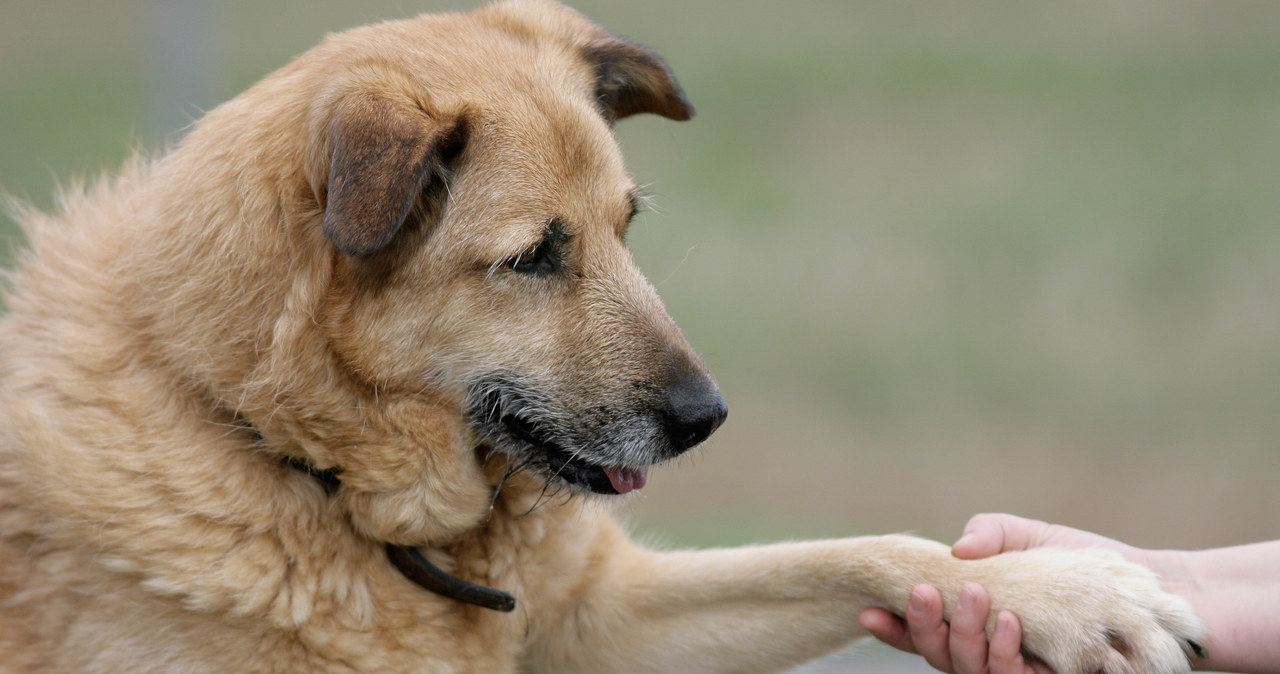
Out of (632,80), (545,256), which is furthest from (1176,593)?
(632,80)

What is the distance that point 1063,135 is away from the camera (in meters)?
11.5

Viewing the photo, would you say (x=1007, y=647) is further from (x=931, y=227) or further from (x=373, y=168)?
(x=931, y=227)

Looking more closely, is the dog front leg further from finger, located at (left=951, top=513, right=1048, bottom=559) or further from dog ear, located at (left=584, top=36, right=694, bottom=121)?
dog ear, located at (left=584, top=36, right=694, bottom=121)

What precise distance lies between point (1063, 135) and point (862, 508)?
5.85 metres

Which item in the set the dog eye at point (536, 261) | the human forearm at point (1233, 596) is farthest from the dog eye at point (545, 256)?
the human forearm at point (1233, 596)

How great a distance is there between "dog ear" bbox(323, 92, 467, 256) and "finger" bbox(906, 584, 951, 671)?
5.32 ft

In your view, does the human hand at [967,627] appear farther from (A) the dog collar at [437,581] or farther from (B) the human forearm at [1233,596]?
(A) the dog collar at [437,581]

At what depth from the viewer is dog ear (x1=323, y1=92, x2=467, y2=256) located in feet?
8.18

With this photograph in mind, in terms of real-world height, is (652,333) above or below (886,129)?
below

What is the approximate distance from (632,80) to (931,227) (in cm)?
761

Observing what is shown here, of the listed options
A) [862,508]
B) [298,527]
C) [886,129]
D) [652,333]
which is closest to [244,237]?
[298,527]

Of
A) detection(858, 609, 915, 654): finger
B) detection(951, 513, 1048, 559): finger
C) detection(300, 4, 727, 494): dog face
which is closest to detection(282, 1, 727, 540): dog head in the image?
detection(300, 4, 727, 494): dog face

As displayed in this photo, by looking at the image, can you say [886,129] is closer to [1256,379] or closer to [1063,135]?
[1063,135]

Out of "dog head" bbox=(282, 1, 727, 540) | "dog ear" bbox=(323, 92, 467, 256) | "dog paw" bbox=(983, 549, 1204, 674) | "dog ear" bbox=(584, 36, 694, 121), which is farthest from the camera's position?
"dog ear" bbox=(584, 36, 694, 121)
